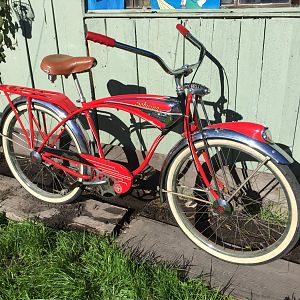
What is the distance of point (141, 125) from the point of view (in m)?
3.58

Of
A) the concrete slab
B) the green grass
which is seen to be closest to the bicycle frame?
the concrete slab

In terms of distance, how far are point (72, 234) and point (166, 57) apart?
5.16 ft

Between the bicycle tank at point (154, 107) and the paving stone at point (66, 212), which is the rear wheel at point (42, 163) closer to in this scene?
the paving stone at point (66, 212)

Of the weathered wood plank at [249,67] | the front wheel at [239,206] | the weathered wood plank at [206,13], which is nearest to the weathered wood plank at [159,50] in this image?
the weathered wood plank at [206,13]

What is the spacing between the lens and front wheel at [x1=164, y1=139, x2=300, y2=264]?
2.50 meters

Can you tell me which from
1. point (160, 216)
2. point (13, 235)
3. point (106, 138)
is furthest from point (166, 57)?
A: point (13, 235)

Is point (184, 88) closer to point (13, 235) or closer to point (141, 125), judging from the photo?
point (141, 125)

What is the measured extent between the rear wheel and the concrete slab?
0.73m

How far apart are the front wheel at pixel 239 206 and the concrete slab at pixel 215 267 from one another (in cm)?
8

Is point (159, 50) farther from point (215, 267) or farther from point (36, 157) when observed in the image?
point (215, 267)

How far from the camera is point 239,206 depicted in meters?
3.03

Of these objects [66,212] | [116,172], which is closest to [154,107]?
[116,172]

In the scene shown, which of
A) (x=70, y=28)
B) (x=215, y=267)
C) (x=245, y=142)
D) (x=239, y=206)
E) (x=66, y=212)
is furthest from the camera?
(x=70, y=28)

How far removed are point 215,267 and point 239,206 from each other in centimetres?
55
